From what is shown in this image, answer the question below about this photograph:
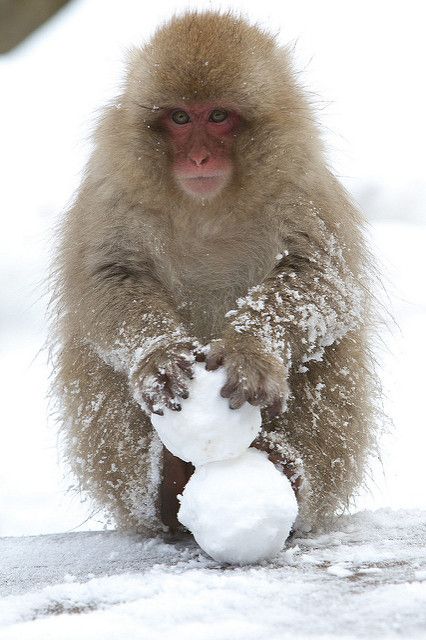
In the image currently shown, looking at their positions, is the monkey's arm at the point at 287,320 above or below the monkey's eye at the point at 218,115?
below

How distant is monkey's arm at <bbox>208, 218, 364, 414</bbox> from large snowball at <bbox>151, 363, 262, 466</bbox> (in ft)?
0.12

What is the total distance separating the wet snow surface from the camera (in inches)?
84.7

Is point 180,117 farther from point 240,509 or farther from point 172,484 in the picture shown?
point 240,509

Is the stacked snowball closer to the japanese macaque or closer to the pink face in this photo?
the japanese macaque

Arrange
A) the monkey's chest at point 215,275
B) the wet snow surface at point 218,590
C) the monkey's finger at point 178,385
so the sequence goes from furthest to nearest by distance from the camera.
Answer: the monkey's chest at point 215,275 → the monkey's finger at point 178,385 → the wet snow surface at point 218,590

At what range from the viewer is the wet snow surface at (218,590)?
7.06ft

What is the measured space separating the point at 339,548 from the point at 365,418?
2.00 feet

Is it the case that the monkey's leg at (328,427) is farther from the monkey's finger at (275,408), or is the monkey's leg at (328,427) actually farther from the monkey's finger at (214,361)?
the monkey's finger at (214,361)

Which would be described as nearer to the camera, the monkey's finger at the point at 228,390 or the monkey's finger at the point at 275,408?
the monkey's finger at the point at 228,390

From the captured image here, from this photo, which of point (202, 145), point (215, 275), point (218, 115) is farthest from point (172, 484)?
point (218, 115)

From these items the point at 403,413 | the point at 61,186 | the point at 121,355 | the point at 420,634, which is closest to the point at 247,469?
the point at 121,355

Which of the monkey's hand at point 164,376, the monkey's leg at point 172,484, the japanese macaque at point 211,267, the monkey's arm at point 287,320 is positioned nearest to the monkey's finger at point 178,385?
the monkey's hand at point 164,376

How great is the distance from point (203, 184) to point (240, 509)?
3.60 ft

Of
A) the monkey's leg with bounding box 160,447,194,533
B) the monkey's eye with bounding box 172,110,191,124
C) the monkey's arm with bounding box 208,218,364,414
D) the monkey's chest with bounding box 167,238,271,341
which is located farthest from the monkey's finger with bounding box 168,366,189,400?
the monkey's eye with bounding box 172,110,191,124
